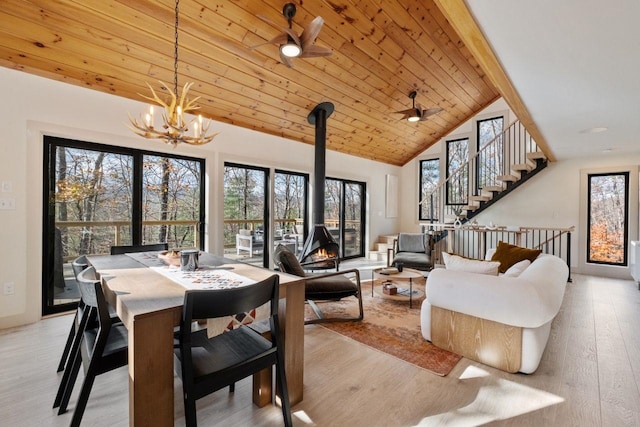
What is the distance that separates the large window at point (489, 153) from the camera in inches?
259

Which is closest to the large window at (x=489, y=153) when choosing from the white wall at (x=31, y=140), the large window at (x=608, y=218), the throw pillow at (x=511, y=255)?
the large window at (x=608, y=218)

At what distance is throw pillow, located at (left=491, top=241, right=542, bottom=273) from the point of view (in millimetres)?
3278

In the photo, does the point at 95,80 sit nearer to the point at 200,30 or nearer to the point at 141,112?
the point at 141,112

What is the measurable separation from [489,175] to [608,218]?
2.16 metres

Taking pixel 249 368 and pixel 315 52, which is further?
pixel 315 52

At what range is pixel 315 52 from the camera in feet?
9.18

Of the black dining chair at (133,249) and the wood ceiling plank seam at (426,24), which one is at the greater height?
the wood ceiling plank seam at (426,24)

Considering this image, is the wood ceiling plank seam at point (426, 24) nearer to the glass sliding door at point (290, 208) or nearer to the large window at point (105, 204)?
the glass sliding door at point (290, 208)

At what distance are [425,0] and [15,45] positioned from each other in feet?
14.1

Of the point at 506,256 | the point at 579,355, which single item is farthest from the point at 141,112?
the point at 579,355

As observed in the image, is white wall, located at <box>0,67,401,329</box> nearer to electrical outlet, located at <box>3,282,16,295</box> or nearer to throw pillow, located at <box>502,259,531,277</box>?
electrical outlet, located at <box>3,282,16,295</box>

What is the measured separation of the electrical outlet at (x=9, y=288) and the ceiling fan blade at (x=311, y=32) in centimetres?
361

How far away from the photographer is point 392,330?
116 inches

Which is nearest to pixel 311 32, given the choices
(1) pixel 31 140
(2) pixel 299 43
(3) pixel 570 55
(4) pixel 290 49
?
(2) pixel 299 43
